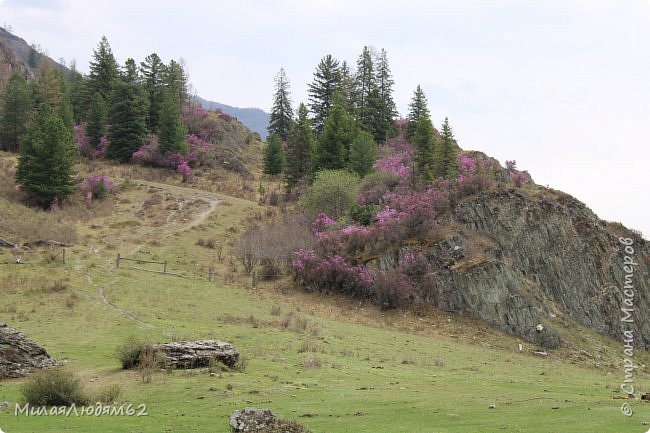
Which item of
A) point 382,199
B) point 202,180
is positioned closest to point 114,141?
point 202,180

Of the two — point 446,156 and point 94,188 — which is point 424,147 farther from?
point 94,188

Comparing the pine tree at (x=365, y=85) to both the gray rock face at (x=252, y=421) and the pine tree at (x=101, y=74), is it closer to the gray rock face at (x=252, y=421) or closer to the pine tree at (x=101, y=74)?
the pine tree at (x=101, y=74)

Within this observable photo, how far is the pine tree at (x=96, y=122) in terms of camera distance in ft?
271

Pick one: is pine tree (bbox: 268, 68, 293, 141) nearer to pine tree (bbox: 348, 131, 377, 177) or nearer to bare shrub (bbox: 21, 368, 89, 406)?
pine tree (bbox: 348, 131, 377, 177)

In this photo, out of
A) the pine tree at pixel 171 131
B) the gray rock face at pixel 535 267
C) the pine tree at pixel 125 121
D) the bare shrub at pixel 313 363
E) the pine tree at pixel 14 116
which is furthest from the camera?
the pine tree at pixel 14 116

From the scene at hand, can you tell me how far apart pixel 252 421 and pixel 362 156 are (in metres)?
51.6

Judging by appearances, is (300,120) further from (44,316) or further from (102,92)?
(44,316)

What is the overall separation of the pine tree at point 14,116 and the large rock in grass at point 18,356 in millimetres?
69974

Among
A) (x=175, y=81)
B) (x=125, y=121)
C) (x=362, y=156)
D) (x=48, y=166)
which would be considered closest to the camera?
(x=48, y=166)

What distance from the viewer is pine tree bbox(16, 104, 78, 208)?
58.7 m

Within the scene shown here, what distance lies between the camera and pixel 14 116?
80.7 meters

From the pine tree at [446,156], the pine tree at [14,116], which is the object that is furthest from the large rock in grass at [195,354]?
the pine tree at [14,116]

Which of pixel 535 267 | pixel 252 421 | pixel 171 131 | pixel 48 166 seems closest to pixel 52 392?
pixel 252 421

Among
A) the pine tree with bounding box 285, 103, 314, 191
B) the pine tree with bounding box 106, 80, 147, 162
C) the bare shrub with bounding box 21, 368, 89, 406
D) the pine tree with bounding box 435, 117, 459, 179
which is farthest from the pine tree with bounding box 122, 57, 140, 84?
the bare shrub with bounding box 21, 368, 89, 406
